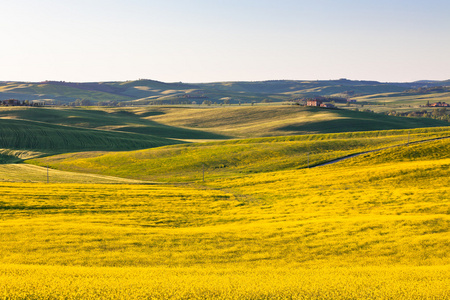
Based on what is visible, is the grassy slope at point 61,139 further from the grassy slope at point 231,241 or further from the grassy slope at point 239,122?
the grassy slope at point 231,241

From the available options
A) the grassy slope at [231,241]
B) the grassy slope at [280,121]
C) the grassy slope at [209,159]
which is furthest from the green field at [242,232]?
the grassy slope at [280,121]

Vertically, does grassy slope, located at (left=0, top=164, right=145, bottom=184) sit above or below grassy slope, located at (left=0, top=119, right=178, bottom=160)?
below

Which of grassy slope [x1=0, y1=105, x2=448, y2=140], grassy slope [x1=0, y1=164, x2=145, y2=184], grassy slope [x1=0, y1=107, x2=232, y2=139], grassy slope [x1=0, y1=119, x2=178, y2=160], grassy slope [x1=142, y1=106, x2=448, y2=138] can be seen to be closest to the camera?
grassy slope [x1=0, y1=164, x2=145, y2=184]

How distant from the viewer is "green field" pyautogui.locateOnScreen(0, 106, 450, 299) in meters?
14.5

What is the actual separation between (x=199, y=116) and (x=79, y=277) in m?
172

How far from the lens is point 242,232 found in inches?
1011

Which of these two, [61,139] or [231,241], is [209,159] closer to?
[231,241]

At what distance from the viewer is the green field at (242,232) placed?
14.5 metres

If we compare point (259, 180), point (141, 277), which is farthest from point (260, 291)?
point (259, 180)

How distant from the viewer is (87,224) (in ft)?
90.8

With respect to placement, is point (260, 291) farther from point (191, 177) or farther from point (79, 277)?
point (191, 177)

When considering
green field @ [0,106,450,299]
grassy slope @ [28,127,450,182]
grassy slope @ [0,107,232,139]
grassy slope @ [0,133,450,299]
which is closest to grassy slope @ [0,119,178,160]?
grassy slope @ [28,127,450,182]

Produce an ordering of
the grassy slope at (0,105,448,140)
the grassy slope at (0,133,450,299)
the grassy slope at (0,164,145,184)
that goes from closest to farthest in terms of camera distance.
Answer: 1. the grassy slope at (0,133,450,299)
2. the grassy slope at (0,164,145,184)
3. the grassy slope at (0,105,448,140)

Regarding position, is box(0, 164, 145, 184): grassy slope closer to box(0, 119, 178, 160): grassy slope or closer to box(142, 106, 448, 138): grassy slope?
box(0, 119, 178, 160): grassy slope
